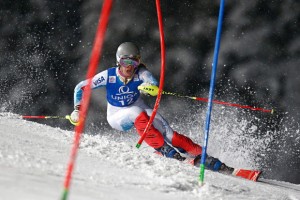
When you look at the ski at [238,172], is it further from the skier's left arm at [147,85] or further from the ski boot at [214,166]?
the skier's left arm at [147,85]

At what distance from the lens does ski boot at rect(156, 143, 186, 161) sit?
18.2 ft

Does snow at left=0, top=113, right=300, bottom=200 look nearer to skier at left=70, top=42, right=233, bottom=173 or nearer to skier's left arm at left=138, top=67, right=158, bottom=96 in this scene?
skier at left=70, top=42, right=233, bottom=173

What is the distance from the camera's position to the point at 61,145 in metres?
4.36

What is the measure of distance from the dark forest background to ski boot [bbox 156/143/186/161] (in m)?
6.36

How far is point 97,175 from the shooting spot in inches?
127

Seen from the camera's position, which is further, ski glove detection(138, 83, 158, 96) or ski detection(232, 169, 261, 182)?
ski glove detection(138, 83, 158, 96)

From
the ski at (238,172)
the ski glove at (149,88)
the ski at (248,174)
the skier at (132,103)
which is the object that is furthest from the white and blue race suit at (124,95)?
the ski at (248,174)

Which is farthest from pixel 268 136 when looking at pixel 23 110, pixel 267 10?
pixel 23 110

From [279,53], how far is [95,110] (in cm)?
534

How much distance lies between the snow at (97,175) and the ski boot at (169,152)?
82 centimetres

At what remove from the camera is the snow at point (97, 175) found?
102 inches

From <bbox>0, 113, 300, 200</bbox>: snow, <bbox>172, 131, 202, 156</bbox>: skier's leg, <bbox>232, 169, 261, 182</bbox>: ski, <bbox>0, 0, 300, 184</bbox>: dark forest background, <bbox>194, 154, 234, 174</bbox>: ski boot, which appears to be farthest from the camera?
<bbox>0, 0, 300, 184</bbox>: dark forest background

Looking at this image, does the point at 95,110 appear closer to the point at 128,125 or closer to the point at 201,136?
the point at 201,136

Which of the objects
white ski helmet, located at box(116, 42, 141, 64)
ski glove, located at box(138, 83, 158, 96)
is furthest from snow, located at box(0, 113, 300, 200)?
white ski helmet, located at box(116, 42, 141, 64)
